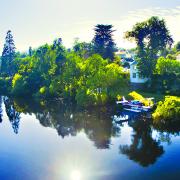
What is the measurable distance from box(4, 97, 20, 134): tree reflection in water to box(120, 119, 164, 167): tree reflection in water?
1859 cm

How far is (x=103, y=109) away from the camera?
189ft

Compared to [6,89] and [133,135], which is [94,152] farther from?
[6,89]

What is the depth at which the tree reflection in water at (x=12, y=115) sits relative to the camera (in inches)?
2007

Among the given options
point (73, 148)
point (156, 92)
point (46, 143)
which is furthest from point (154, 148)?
point (156, 92)

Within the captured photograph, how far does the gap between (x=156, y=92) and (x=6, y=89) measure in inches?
2070

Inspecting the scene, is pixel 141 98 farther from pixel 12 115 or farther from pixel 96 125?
pixel 12 115

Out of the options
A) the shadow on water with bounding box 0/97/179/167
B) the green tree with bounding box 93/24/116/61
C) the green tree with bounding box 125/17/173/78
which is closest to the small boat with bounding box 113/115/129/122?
the shadow on water with bounding box 0/97/179/167

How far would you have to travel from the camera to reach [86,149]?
119ft

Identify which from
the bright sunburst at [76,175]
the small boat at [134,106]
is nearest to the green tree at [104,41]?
the small boat at [134,106]

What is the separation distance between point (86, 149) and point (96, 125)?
1069cm

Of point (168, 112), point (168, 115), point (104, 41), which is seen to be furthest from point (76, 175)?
point (104, 41)

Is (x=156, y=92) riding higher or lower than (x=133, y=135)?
higher

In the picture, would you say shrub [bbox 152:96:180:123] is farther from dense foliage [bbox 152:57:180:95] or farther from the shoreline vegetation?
dense foliage [bbox 152:57:180:95]

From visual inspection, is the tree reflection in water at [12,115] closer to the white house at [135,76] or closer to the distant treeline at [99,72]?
the distant treeline at [99,72]
